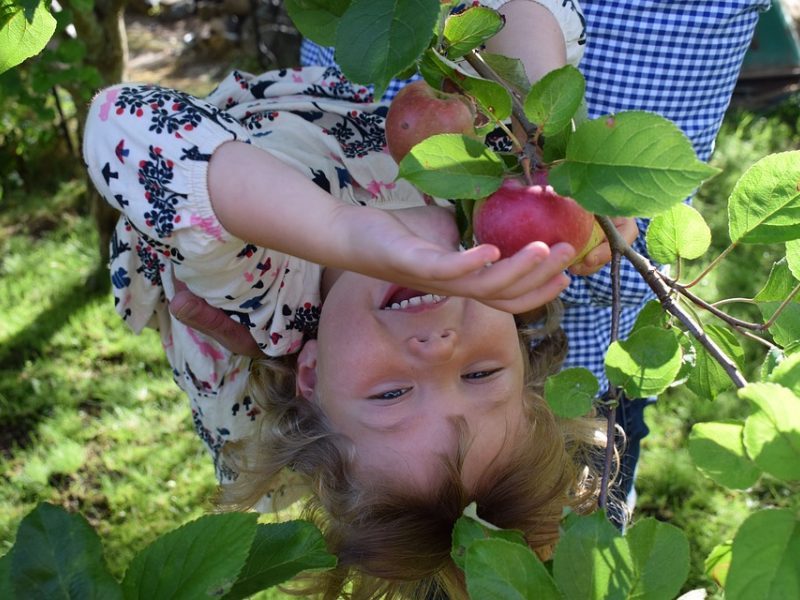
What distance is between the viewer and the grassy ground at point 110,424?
2623mm

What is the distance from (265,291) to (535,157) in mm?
752

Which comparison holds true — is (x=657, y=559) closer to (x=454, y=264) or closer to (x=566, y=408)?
(x=566, y=408)

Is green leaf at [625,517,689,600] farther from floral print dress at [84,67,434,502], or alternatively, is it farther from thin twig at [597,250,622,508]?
floral print dress at [84,67,434,502]

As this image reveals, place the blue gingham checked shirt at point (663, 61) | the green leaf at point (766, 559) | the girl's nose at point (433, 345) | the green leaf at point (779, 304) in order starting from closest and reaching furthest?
1. the green leaf at point (766, 559)
2. the green leaf at point (779, 304)
3. the girl's nose at point (433, 345)
4. the blue gingham checked shirt at point (663, 61)

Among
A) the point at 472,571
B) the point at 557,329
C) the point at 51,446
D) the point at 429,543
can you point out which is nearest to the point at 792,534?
the point at 472,571

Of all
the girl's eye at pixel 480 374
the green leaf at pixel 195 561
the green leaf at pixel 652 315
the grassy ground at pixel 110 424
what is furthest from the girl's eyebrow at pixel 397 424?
the grassy ground at pixel 110 424

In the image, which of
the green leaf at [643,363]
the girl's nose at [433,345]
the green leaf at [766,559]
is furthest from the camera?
the girl's nose at [433,345]

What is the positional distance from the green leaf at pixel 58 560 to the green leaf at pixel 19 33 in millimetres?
472

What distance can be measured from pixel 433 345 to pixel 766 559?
0.73 m

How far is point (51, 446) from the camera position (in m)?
2.79

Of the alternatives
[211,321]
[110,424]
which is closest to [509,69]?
[211,321]

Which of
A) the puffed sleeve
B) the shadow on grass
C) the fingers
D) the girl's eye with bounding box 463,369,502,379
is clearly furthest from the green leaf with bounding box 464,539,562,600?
the shadow on grass

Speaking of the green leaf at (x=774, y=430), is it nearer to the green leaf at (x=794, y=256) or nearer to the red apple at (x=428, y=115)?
the green leaf at (x=794, y=256)

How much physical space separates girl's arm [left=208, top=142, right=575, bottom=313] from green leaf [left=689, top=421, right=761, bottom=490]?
19 cm
